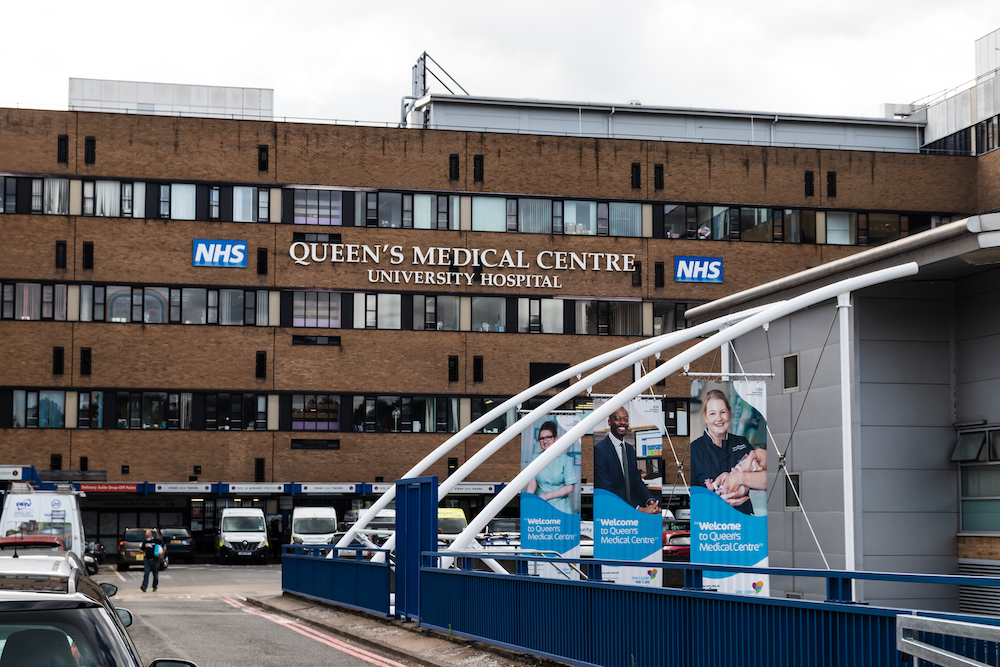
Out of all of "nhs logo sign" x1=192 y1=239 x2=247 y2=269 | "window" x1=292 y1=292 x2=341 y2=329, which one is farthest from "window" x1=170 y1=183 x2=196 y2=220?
"window" x1=292 y1=292 x2=341 y2=329

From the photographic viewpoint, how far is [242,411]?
53.2m

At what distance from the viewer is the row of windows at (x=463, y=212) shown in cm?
5303

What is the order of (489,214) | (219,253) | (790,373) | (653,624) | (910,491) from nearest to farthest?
(653,624) → (910,491) → (790,373) → (219,253) → (489,214)

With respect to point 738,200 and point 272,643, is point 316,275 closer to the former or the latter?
point 738,200

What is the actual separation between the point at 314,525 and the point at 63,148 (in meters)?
21.2

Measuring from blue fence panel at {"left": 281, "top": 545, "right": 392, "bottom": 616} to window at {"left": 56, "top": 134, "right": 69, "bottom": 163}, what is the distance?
30.9 metres

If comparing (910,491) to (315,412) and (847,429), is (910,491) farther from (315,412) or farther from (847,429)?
(315,412)

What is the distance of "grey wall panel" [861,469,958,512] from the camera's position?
19.8 meters

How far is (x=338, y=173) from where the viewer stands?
179ft

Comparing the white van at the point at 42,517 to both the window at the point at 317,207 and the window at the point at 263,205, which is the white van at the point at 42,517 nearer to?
the window at the point at 263,205

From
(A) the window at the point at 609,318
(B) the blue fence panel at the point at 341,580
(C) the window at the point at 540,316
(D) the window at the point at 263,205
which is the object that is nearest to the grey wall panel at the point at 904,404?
(B) the blue fence panel at the point at 341,580

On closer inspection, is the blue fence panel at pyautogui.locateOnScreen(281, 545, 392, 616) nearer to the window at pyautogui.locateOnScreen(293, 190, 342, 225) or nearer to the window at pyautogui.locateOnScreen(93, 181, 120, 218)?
the window at pyautogui.locateOnScreen(293, 190, 342, 225)

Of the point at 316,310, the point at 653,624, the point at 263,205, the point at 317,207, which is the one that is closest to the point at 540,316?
the point at 316,310

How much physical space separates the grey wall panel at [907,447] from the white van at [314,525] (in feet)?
93.2
